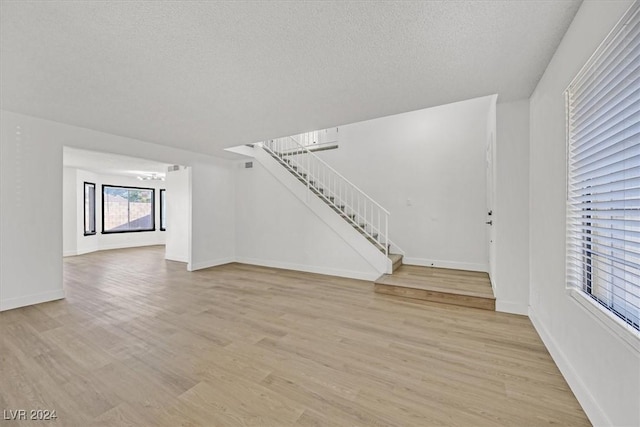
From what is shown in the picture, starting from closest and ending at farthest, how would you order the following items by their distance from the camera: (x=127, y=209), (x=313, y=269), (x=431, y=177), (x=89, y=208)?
(x=431, y=177) < (x=313, y=269) < (x=89, y=208) < (x=127, y=209)

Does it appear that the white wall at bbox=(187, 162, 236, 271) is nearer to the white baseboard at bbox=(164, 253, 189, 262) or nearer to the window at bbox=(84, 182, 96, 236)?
the white baseboard at bbox=(164, 253, 189, 262)

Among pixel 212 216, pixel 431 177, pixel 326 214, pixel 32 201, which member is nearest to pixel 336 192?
pixel 326 214

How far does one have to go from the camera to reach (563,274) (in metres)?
1.86

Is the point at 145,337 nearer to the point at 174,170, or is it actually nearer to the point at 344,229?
the point at 344,229

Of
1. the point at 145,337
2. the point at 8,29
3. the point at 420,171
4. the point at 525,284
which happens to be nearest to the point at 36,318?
the point at 145,337

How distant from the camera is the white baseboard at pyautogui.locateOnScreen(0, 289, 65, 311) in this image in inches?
119

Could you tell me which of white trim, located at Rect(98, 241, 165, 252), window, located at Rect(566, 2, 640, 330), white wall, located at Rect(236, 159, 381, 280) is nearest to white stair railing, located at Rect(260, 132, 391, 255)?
white wall, located at Rect(236, 159, 381, 280)

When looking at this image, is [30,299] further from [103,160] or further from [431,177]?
[431,177]

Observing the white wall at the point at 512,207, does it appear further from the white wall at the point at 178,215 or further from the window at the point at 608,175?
the white wall at the point at 178,215

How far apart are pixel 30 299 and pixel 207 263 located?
8.58 feet

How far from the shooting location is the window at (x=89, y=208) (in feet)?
23.9

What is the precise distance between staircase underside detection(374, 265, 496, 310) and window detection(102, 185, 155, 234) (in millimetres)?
8772

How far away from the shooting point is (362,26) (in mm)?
1663

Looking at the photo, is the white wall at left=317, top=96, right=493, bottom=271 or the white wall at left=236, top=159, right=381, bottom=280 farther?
the white wall at left=236, top=159, right=381, bottom=280
